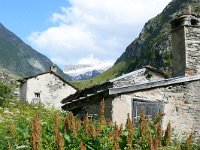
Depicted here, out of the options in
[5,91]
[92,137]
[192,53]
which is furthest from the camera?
[5,91]

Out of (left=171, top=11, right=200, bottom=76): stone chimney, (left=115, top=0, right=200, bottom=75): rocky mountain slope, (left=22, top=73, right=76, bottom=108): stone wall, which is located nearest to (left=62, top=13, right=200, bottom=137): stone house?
(left=171, top=11, right=200, bottom=76): stone chimney

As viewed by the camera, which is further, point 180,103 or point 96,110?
point 96,110

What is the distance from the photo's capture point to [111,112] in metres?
16.2

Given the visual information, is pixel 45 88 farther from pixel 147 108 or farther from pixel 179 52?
pixel 147 108

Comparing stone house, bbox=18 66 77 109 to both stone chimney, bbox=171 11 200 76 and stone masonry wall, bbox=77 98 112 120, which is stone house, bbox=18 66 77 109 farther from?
stone chimney, bbox=171 11 200 76

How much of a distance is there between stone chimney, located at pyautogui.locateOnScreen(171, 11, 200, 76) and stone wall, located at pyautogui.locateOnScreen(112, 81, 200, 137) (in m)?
0.68

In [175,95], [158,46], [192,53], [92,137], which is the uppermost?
[158,46]

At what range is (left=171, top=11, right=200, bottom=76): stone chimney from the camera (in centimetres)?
1750

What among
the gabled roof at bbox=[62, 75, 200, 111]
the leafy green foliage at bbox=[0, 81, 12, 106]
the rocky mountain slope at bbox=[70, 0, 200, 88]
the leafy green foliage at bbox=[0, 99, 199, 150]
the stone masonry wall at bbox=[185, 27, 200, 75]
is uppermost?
the rocky mountain slope at bbox=[70, 0, 200, 88]

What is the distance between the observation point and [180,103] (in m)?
Result: 17.0

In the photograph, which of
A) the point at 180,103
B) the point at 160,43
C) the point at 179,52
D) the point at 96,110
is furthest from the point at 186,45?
the point at 160,43

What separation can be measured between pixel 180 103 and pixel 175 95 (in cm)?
35

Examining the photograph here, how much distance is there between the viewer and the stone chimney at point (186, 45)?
1750 cm

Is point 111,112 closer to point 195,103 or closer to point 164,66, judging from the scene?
point 195,103
